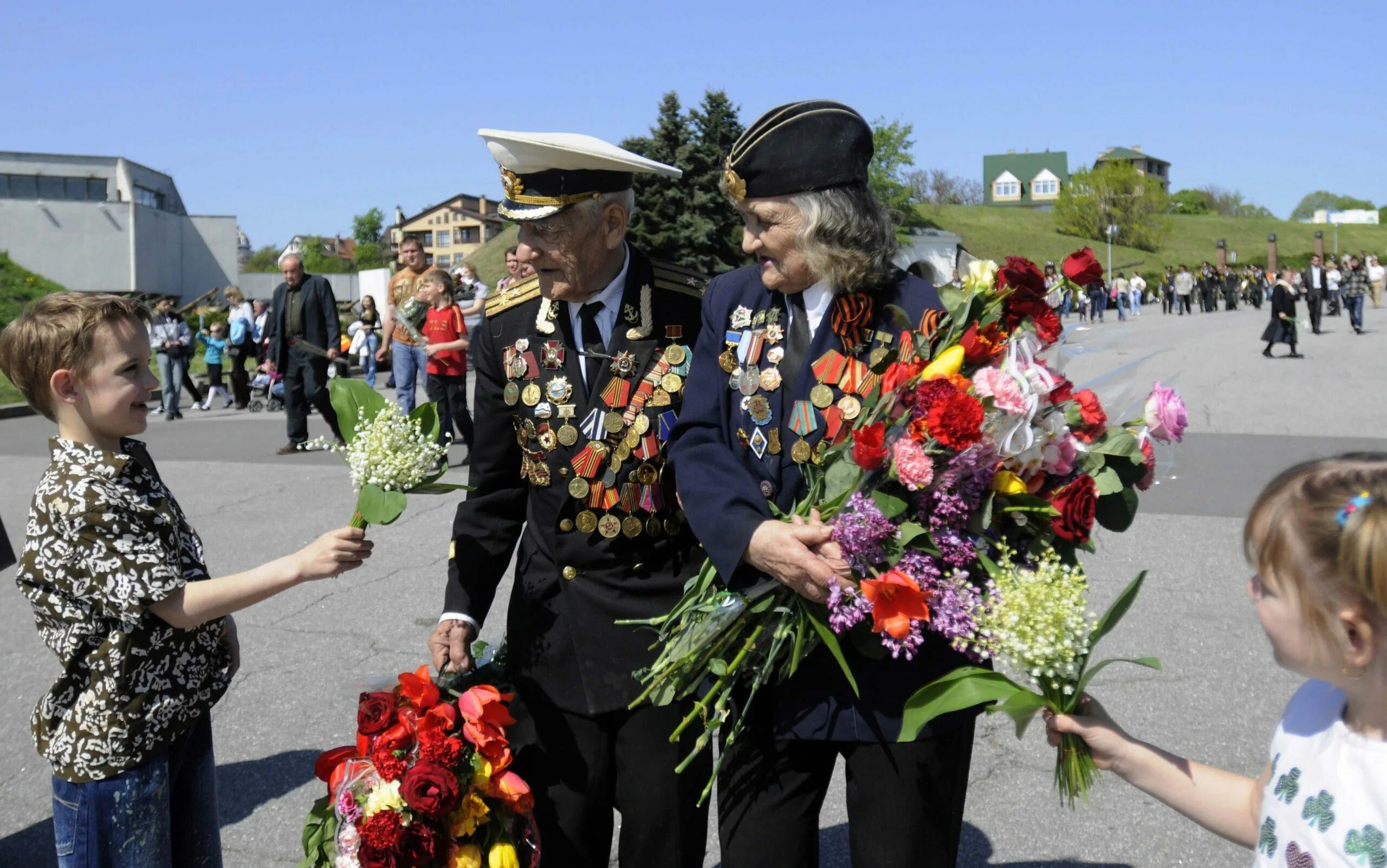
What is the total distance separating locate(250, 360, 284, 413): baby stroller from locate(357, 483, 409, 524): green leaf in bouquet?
606 inches

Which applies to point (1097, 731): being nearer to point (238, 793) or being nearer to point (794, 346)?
point (794, 346)

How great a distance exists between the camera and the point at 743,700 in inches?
94.3

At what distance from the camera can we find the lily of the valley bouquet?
227 cm

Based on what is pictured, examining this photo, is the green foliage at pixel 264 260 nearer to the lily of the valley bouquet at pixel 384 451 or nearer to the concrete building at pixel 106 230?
the concrete building at pixel 106 230

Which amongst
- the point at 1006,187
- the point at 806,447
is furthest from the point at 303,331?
the point at 1006,187

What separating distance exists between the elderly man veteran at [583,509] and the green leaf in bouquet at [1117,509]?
0.89 metres

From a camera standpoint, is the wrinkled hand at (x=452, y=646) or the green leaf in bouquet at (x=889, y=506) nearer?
the green leaf in bouquet at (x=889, y=506)

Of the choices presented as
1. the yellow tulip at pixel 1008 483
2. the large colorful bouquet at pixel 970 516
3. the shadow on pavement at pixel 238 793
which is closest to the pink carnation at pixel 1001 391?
the large colorful bouquet at pixel 970 516

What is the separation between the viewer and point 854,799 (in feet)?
7.44

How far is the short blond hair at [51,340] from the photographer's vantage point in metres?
2.38

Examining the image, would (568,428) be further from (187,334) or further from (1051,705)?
(187,334)

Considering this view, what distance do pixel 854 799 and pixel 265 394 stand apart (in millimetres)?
17568

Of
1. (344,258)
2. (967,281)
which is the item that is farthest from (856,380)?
(344,258)

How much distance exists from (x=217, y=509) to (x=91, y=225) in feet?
141
